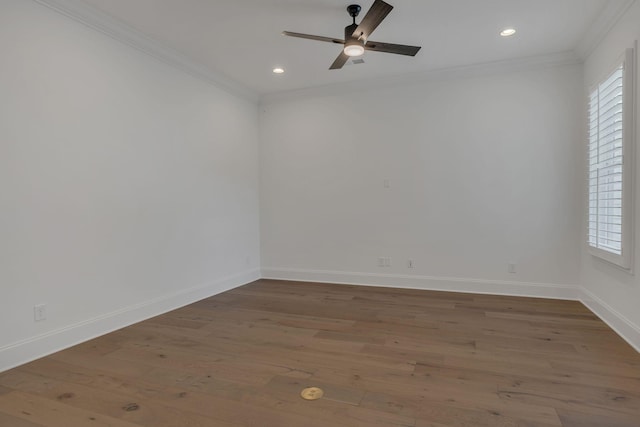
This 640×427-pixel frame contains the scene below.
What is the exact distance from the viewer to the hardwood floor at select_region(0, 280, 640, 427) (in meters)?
1.88

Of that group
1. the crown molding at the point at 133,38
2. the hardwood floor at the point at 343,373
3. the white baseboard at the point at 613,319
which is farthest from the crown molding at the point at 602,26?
the crown molding at the point at 133,38

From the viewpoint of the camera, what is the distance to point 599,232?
340 centimetres

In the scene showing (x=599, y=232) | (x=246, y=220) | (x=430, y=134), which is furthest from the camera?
(x=246, y=220)

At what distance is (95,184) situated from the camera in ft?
10.2

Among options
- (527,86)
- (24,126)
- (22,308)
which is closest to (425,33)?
(527,86)

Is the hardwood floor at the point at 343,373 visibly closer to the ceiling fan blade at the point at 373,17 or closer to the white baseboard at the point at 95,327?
the white baseboard at the point at 95,327

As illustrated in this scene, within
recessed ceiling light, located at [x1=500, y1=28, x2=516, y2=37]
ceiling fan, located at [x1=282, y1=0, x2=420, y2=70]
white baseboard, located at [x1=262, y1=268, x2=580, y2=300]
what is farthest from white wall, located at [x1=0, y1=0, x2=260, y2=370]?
recessed ceiling light, located at [x1=500, y1=28, x2=516, y2=37]

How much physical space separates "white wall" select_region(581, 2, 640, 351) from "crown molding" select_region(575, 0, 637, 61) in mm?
50

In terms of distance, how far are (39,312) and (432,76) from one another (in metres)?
4.68

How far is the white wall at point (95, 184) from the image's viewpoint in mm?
2559

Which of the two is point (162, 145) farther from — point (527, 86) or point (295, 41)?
Answer: point (527, 86)

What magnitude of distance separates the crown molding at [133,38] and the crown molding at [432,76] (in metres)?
0.89

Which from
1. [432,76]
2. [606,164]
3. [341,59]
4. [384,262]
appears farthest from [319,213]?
[606,164]

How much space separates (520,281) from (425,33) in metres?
3.00
